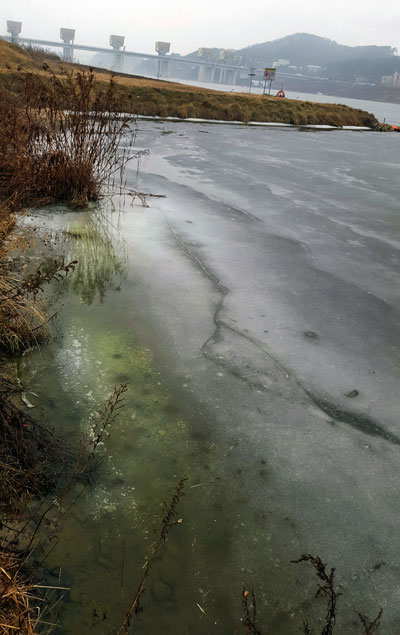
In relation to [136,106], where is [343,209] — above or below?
below

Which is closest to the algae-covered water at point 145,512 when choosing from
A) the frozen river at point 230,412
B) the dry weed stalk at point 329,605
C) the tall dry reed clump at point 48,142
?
the frozen river at point 230,412

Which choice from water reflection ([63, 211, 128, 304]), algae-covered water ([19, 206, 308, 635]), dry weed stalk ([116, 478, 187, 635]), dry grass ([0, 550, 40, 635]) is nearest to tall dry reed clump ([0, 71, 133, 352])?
water reflection ([63, 211, 128, 304])

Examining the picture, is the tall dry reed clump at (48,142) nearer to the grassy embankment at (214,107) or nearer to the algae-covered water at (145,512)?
the algae-covered water at (145,512)

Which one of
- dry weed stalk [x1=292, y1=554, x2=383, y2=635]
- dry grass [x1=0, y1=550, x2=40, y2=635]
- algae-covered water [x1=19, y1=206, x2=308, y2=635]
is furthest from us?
algae-covered water [x1=19, y1=206, x2=308, y2=635]

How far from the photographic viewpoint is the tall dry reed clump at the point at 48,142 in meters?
5.49

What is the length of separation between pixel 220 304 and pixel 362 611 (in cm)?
263

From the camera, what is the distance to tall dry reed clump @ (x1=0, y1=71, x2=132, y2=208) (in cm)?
549

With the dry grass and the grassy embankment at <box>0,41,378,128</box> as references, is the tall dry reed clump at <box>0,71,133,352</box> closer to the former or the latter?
the dry grass

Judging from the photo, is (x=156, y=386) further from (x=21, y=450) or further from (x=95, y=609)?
(x=95, y=609)

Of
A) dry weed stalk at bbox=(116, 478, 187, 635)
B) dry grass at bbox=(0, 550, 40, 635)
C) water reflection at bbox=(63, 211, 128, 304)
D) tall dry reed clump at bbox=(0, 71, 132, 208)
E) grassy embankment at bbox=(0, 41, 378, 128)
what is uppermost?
grassy embankment at bbox=(0, 41, 378, 128)

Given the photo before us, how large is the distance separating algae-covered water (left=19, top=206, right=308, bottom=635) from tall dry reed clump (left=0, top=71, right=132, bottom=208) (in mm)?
3039

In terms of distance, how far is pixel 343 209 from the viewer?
26.6 ft

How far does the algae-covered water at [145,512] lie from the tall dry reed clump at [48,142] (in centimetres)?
304

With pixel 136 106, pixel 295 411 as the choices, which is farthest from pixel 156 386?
pixel 136 106
